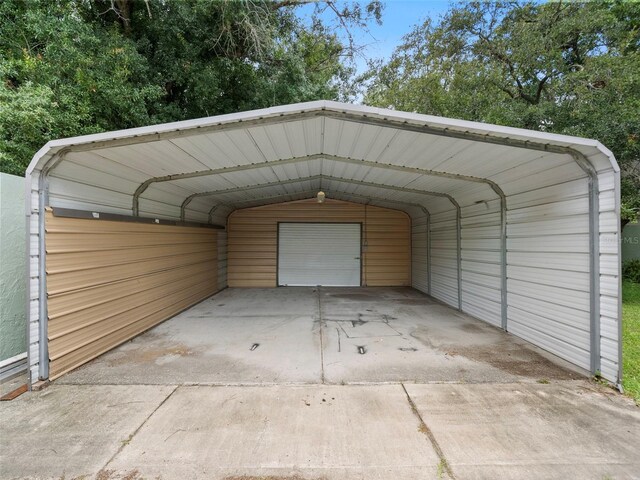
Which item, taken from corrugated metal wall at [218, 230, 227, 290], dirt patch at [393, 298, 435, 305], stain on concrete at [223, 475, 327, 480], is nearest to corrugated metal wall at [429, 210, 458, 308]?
dirt patch at [393, 298, 435, 305]

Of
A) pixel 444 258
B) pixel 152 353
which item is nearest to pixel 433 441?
pixel 152 353

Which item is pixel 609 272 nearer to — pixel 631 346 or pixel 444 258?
pixel 631 346

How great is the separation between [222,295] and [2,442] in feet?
16.3

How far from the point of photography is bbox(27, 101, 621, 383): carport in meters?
2.55

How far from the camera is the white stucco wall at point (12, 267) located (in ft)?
8.52

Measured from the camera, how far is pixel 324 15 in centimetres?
713

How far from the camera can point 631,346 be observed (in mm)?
3467

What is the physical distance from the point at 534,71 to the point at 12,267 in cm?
1070

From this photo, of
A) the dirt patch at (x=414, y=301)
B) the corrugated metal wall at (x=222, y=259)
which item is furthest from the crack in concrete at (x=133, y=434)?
the corrugated metal wall at (x=222, y=259)

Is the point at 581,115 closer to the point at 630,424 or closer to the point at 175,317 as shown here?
the point at 630,424

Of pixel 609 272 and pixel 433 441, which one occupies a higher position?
pixel 609 272

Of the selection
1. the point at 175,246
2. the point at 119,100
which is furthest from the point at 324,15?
the point at 175,246

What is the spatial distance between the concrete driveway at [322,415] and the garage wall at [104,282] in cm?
28

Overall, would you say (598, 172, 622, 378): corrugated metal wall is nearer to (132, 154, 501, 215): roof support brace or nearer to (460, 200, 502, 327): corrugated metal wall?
(132, 154, 501, 215): roof support brace
